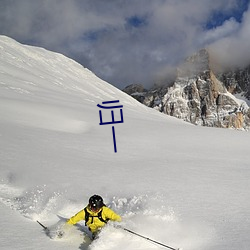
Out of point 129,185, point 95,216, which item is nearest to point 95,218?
point 95,216

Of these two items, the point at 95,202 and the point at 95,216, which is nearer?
the point at 95,202

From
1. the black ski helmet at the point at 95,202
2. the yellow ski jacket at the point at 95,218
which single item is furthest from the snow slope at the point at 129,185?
the black ski helmet at the point at 95,202

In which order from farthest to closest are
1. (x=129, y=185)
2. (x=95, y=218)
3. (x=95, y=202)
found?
1. (x=129, y=185)
2. (x=95, y=218)
3. (x=95, y=202)

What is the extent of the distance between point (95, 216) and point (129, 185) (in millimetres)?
2382

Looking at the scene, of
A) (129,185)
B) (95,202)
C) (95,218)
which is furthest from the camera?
(129,185)

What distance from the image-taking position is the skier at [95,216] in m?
5.82

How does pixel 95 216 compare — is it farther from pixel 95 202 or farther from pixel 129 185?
pixel 129 185

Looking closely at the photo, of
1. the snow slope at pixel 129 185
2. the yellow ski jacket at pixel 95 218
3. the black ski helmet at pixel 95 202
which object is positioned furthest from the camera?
the yellow ski jacket at pixel 95 218

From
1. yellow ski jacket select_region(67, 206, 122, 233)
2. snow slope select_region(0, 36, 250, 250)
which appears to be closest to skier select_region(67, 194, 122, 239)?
yellow ski jacket select_region(67, 206, 122, 233)

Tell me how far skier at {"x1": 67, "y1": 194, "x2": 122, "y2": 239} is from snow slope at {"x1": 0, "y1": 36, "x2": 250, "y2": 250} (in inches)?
9.6

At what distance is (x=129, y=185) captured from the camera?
818 centimetres

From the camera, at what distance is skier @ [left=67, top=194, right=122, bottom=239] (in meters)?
5.82

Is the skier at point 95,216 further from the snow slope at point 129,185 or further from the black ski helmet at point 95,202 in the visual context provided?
the snow slope at point 129,185

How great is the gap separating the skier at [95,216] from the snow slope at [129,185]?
244 mm
